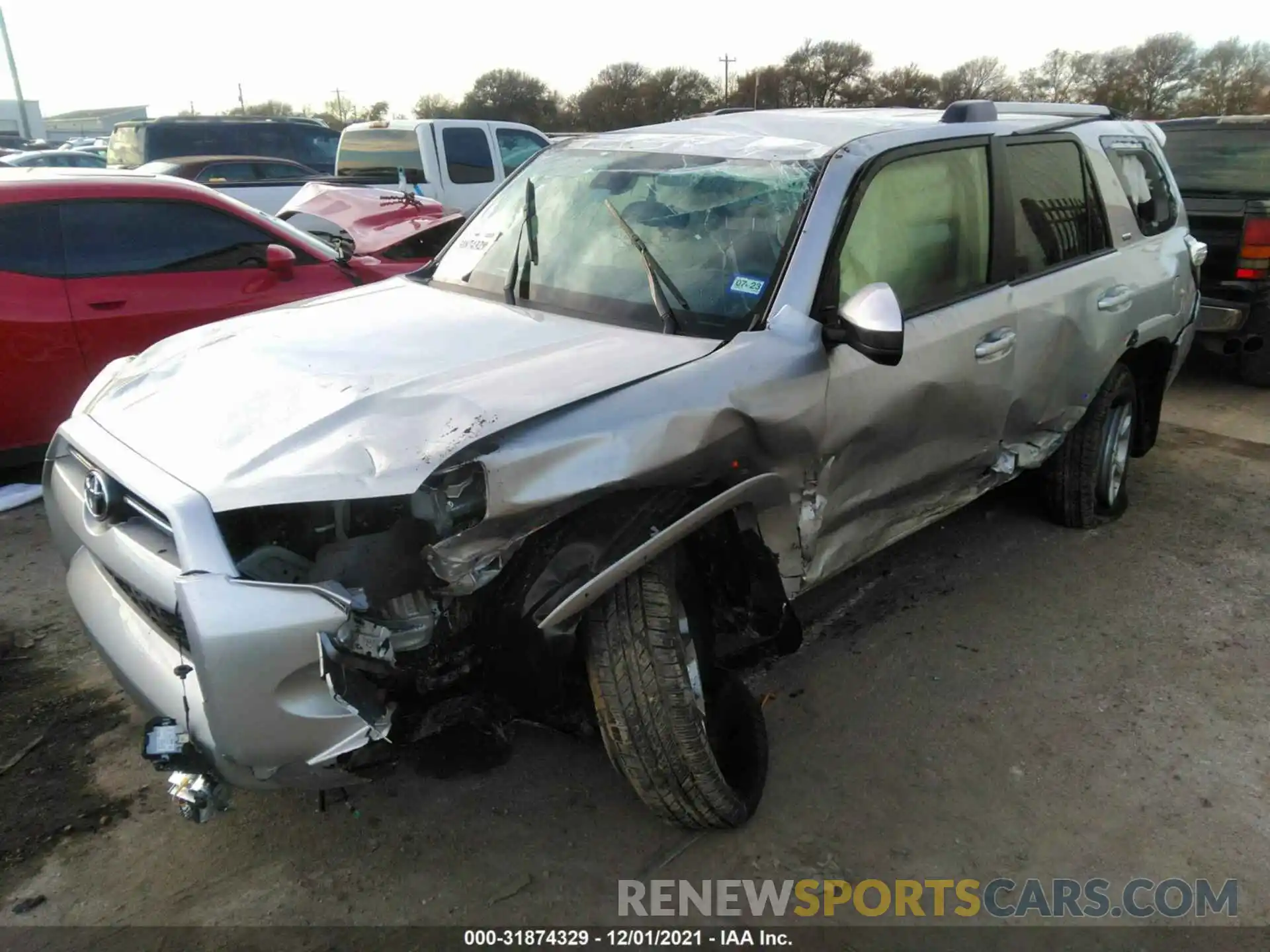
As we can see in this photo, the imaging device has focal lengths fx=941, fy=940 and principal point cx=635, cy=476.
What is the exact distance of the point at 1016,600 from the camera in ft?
12.9

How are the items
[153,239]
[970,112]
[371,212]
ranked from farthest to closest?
[371,212]
[153,239]
[970,112]

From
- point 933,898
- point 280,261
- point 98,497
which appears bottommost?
point 933,898

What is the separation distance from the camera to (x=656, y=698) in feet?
7.61

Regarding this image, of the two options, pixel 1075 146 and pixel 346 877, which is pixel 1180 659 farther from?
pixel 346 877

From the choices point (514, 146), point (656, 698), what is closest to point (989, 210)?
point (656, 698)

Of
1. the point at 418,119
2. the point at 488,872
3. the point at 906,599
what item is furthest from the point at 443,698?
the point at 418,119

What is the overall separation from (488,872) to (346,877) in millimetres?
371

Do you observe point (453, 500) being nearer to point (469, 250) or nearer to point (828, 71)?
point (469, 250)

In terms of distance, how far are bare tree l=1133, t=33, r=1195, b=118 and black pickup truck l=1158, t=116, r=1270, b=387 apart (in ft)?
108

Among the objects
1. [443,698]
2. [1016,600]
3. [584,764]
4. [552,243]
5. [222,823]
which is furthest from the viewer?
[1016,600]

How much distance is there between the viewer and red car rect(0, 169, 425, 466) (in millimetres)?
4695

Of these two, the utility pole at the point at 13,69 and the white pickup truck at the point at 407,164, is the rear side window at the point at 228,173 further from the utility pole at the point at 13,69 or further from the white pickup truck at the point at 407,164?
the utility pole at the point at 13,69

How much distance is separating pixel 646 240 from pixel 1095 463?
8.49 ft

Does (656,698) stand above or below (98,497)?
→ below
